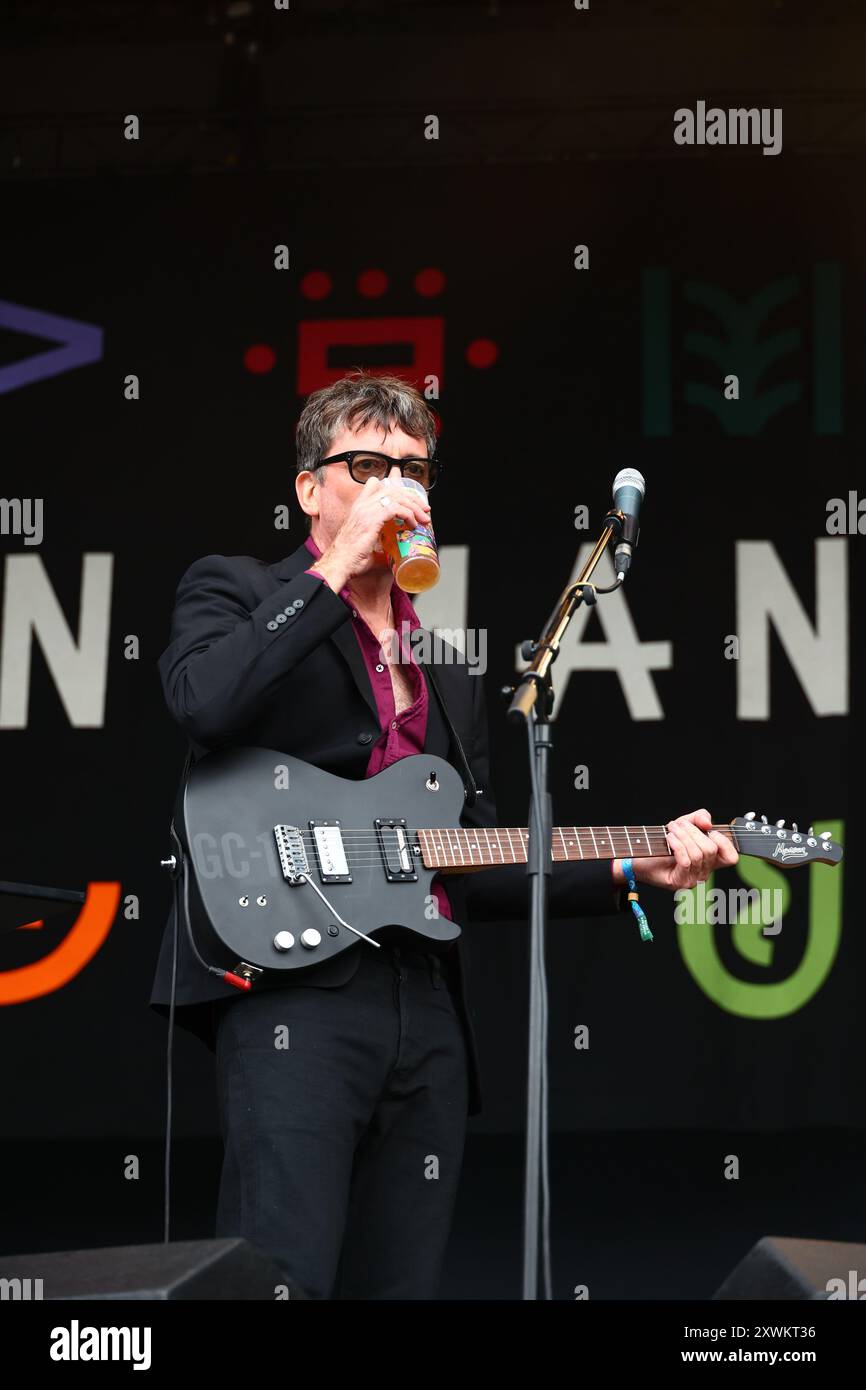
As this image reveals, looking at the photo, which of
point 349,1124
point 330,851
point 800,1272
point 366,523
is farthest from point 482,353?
point 800,1272

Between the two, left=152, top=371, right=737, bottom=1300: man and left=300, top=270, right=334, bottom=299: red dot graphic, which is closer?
left=152, top=371, right=737, bottom=1300: man

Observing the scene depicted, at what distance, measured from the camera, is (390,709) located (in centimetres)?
277

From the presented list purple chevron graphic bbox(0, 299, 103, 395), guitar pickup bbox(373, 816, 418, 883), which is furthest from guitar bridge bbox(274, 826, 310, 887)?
purple chevron graphic bbox(0, 299, 103, 395)

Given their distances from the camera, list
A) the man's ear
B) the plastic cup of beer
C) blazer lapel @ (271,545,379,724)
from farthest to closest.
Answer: the man's ear → blazer lapel @ (271,545,379,724) → the plastic cup of beer

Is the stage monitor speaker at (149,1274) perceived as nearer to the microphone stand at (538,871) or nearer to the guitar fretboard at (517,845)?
the microphone stand at (538,871)

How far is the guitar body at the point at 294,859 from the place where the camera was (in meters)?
2.51

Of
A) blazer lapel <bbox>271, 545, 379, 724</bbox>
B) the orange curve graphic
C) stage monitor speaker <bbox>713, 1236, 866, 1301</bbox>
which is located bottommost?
stage monitor speaker <bbox>713, 1236, 866, 1301</bbox>

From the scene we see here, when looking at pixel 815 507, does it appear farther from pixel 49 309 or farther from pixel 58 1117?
pixel 58 1117

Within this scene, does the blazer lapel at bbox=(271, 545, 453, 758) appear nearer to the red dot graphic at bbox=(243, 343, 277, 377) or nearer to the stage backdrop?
the stage backdrop

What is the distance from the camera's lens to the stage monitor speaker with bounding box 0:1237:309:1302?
1.76 meters
